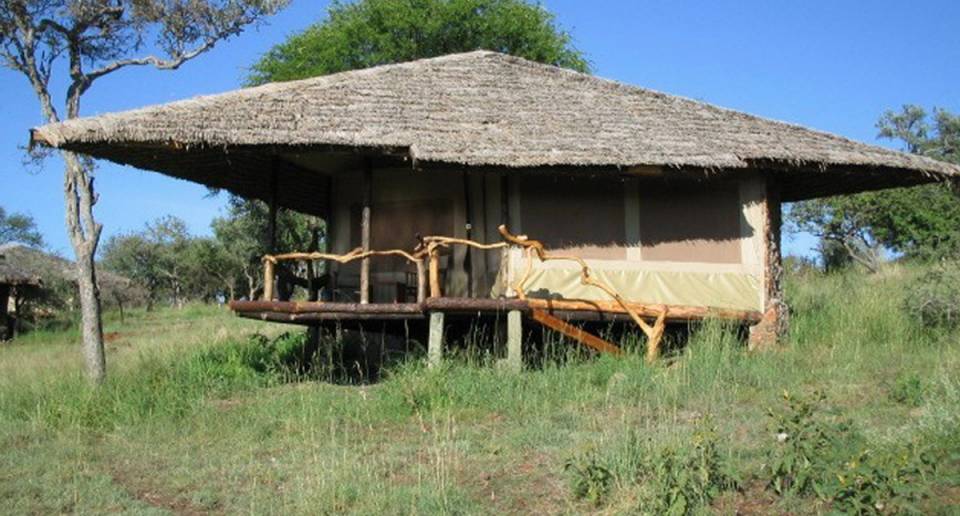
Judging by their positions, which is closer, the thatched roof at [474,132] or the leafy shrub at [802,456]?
the leafy shrub at [802,456]

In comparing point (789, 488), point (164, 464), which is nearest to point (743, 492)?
point (789, 488)

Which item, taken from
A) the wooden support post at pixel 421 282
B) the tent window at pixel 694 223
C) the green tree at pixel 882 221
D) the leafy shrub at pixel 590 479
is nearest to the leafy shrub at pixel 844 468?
the leafy shrub at pixel 590 479

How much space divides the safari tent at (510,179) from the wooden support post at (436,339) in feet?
0.10

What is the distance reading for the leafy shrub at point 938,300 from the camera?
10.6m

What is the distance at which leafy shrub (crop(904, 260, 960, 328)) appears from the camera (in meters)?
10.6

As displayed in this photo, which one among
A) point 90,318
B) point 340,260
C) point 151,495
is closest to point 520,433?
point 151,495

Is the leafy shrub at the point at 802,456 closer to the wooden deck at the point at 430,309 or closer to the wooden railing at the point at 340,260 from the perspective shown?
the wooden deck at the point at 430,309

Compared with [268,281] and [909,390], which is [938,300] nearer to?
[909,390]

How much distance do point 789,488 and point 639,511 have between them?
89 cm

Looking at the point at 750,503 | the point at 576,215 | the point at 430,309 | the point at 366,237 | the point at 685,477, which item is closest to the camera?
the point at 685,477

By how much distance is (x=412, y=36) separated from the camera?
75.4 ft

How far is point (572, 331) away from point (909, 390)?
3.51 m

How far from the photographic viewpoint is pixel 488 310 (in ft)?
31.9

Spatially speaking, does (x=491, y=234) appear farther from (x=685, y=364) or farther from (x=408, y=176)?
(x=685, y=364)
